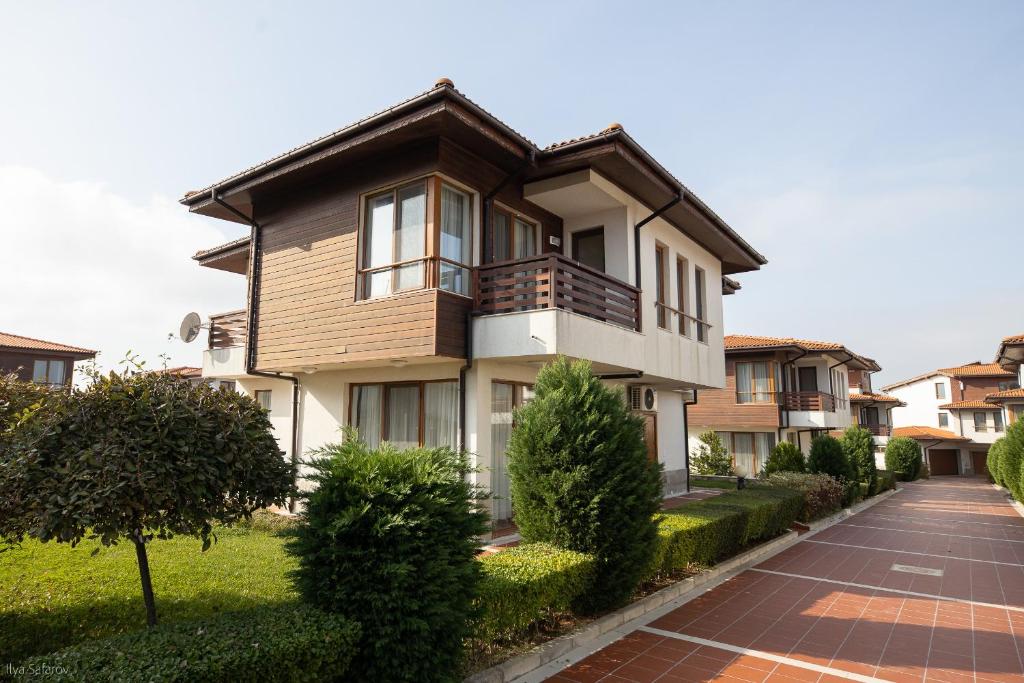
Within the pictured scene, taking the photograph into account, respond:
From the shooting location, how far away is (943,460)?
171 feet

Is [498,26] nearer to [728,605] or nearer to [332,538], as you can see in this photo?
[332,538]

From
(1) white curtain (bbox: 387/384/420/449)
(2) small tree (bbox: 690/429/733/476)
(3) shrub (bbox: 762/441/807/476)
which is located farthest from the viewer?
(2) small tree (bbox: 690/429/733/476)

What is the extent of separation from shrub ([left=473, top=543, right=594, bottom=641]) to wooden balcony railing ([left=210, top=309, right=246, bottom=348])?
10.1 metres

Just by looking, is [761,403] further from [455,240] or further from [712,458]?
[455,240]

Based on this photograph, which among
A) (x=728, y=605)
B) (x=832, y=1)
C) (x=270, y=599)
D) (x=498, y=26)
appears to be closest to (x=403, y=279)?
(x=498, y=26)

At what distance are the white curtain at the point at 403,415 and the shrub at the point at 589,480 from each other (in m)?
3.85

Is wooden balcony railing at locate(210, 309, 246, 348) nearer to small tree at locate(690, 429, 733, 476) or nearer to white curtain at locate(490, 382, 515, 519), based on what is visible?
white curtain at locate(490, 382, 515, 519)

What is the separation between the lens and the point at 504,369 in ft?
33.6

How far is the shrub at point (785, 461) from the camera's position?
786 inches

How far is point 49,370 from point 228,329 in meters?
25.8

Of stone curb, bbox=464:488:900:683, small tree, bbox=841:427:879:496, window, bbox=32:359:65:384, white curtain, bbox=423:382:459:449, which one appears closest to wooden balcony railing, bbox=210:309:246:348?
white curtain, bbox=423:382:459:449

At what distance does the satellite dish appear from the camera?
14.7 m

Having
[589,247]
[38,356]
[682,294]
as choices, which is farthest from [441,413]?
[38,356]

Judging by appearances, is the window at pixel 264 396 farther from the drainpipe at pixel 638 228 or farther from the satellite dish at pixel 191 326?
the drainpipe at pixel 638 228
